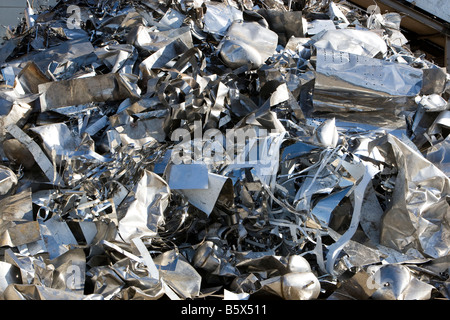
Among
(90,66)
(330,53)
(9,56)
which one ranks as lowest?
(9,56)

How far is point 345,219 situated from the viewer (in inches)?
68.8

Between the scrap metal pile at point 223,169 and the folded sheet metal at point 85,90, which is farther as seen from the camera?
the folded sheet metal at point 85,90

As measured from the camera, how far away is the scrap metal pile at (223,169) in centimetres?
153

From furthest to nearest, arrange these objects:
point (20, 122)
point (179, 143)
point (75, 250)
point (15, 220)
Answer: point (20, 122), point (179, 143), point (15, 220), point (75, 250)

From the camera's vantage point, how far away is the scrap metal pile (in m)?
1.53

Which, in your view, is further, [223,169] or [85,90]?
[85,90]

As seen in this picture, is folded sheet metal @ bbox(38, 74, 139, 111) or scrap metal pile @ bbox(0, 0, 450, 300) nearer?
scrap metal pile @ bbox(0, 0, 450, 300)

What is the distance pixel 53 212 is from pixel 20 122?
630mm

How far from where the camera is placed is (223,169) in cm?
182

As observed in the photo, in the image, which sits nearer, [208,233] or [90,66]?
[208,233]

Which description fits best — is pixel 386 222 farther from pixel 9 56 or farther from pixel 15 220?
pixel 9 56

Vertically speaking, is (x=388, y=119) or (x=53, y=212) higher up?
(x=388, y=119)
